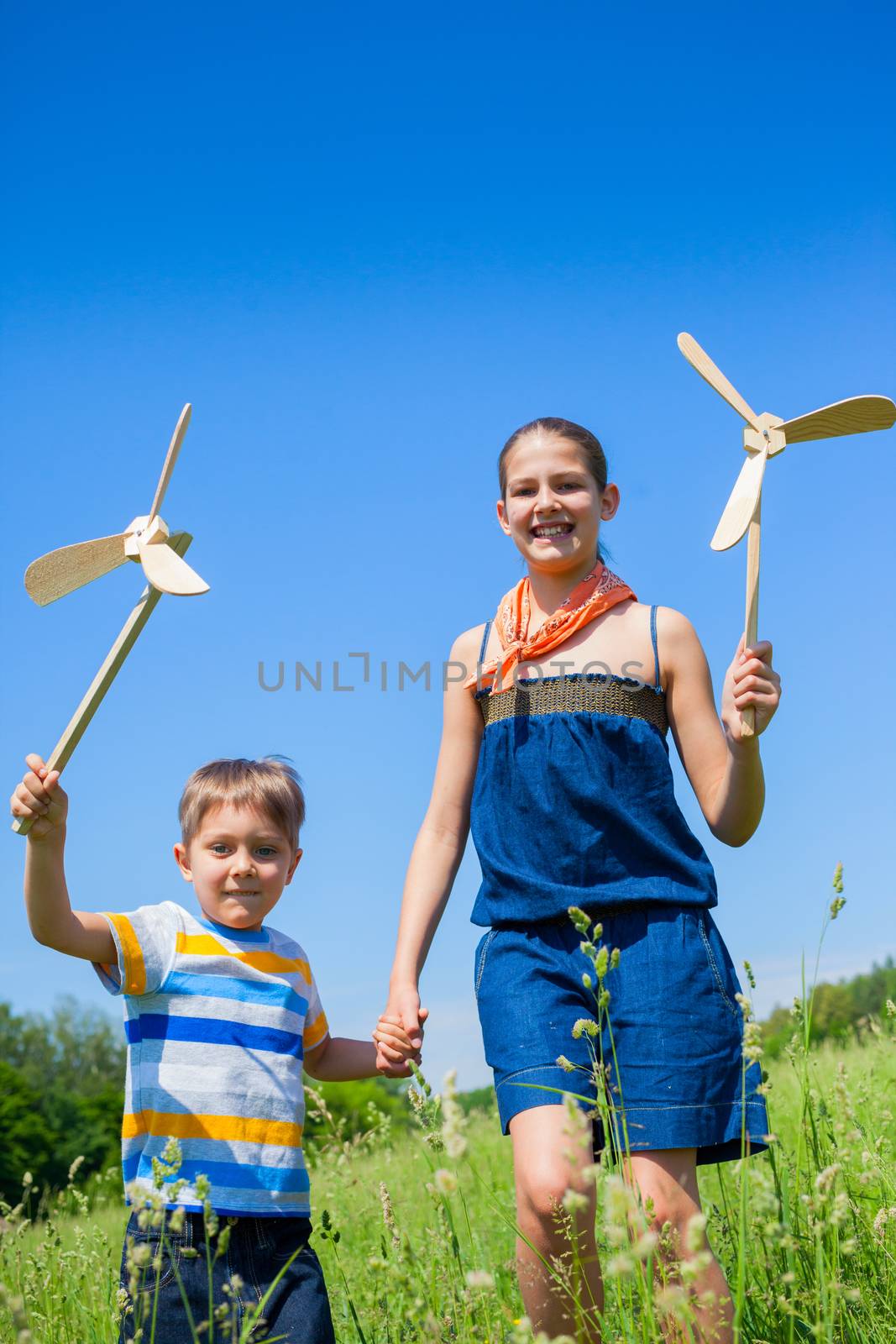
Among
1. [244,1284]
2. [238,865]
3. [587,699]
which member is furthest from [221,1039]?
[587,699]

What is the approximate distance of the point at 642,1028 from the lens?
2.75 meters

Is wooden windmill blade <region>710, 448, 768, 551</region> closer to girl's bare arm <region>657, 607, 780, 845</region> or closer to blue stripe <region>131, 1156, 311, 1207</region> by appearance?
girl's bare arm <region>657, 607, 780, 845</region>

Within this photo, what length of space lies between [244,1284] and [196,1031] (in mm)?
568

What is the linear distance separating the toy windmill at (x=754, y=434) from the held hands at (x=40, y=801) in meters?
1.57

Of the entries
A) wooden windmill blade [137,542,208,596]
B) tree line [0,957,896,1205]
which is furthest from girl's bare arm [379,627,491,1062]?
tree line [0,957,896,1205]

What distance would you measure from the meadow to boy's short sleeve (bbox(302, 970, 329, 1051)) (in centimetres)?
15

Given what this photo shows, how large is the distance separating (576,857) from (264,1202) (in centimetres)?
108

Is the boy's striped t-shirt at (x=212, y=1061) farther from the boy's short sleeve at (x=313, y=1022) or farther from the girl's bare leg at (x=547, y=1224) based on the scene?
the girl's bare leg at (x=547, y=1224)

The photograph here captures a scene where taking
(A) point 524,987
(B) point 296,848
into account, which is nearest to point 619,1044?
(A) point 524,987

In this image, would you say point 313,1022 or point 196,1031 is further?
point 313,1022

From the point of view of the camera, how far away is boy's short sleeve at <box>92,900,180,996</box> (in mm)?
2914

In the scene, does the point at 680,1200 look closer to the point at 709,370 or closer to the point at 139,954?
the point at 139,954

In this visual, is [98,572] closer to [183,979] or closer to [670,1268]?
[183,979]

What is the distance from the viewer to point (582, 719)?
310 cm
